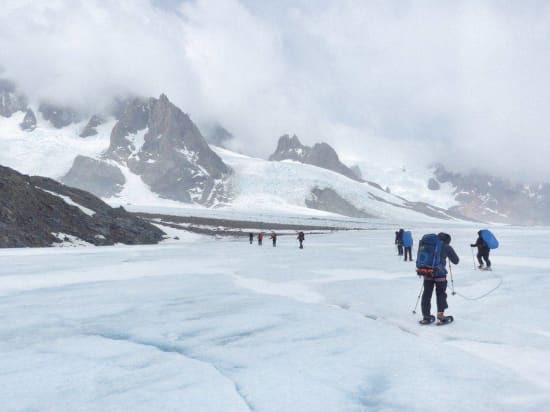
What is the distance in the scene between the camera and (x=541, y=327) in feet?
24.6

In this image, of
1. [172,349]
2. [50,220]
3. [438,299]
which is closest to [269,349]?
[172,349]

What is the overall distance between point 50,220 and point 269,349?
1432 inches

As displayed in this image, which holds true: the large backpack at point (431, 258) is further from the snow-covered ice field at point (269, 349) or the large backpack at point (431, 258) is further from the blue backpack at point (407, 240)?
the blue backpack at point (407, 240)

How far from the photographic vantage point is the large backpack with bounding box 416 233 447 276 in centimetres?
824

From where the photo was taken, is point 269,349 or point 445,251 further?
point 445,251

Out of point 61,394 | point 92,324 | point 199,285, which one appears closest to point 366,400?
point 61,394

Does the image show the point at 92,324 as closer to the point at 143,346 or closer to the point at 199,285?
the point at 143,346

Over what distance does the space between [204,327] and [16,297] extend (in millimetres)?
6215

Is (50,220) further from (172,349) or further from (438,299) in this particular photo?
(438,299)

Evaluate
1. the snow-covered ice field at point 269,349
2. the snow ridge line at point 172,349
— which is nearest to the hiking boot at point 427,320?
the snow-covered ice field at point 269,349

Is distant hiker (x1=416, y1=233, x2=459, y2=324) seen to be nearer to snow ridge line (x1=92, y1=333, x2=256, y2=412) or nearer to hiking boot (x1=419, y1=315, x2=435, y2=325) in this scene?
hiking boot (x1=419, y1=315, x2=435, y2=325)

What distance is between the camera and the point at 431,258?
8281 mm

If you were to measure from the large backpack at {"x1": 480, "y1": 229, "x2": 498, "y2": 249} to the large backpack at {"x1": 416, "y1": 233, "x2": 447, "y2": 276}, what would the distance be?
8.22 metres

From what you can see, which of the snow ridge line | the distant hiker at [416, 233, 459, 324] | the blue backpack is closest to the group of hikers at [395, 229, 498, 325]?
the distant hiker at [416, 233, 459, 324]
